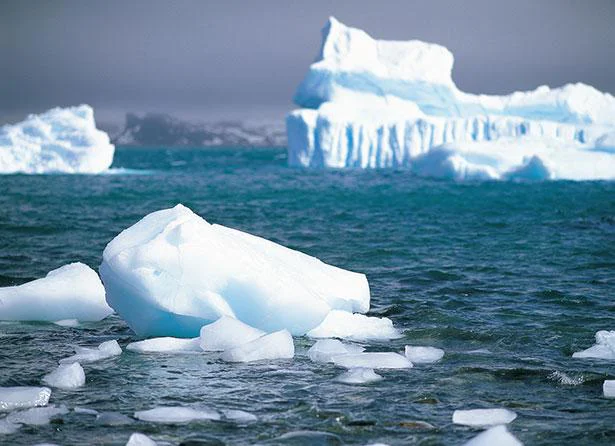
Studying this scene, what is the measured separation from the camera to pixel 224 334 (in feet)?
21.5

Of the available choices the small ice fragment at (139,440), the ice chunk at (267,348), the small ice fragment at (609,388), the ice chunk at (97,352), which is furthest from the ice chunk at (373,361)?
the small ice fragment at (139,440)

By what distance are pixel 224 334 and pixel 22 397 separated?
1.87m

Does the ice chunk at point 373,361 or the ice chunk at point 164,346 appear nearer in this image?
the ice chunk at point 373,361

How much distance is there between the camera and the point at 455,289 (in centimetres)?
986

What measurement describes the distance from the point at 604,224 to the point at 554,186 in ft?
51.8

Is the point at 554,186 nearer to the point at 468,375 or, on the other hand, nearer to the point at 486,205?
the point at 486,205

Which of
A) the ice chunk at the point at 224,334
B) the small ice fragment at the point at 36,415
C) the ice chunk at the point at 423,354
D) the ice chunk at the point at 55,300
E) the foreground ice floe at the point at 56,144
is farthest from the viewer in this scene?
the foreground ice floe at the point at 56,144

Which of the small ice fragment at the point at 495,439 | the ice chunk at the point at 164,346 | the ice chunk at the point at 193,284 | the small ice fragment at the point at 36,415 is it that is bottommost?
the small ice fragment at the point at 36,415

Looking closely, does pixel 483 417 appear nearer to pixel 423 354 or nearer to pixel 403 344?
pixel 423 354

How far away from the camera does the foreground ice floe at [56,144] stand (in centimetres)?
3559

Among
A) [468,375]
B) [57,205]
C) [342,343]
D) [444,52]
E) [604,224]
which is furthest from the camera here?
[444,52]

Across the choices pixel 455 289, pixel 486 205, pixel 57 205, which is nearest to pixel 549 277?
pixel 455 289

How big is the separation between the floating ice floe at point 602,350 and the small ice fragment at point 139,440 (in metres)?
3.78

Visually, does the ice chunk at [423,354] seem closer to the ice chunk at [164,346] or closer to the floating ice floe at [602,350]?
the floating ice floe at [602,350]
